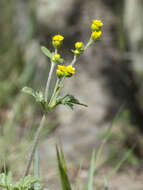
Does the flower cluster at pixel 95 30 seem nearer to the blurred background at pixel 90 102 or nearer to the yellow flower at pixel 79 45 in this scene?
the yellow flower at pixel 79 45

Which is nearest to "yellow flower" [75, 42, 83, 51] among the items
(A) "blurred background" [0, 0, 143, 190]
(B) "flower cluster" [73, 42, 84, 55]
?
(B) "flower cluster" [73, 42, 84, 55]

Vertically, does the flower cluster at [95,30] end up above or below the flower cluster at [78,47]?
above

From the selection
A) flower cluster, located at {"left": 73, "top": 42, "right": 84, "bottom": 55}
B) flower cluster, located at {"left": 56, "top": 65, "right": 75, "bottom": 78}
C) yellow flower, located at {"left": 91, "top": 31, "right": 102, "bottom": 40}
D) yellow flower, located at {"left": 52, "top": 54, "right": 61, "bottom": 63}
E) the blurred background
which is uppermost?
yellow flower, located at {"left": 91, "top": 31, "right": 102, "bottom": 40}

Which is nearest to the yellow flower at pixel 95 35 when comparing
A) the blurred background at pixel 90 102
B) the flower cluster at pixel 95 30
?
the flower cluster at pixel 95 30

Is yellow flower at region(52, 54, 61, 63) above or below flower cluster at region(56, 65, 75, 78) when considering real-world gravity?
above

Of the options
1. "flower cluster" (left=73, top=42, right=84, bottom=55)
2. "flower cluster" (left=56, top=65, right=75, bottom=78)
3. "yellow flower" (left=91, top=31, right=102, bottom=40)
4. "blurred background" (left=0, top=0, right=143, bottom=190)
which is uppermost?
"yellow flower" (left=91, top=31, right=102, bottom=40)

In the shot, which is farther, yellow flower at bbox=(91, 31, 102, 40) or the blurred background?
the blurred background

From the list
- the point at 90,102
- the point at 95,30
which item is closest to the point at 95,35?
the point at 95,30

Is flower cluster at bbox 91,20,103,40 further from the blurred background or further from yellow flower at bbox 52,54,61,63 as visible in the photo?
the blurred background

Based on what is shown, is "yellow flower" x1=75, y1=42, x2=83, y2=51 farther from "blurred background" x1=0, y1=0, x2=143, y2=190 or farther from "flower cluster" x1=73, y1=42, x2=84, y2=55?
"blurred background" x1=0, y1=0, x2=143, y2=190

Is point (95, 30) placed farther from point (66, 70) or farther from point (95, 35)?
point (66, 70)

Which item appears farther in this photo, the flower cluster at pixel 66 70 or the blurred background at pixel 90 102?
the blurred background at pixel 90 102

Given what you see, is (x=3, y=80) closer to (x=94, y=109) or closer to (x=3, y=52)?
(x=3, y=52)
